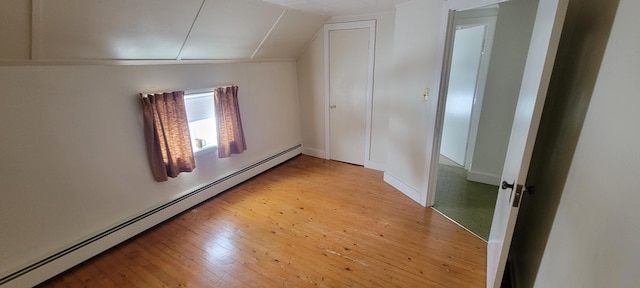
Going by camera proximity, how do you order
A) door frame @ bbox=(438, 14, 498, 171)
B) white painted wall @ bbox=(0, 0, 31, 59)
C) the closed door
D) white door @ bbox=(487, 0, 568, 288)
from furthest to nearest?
the closed door, door frame @ bbox=(438, 14, 498, 171), white painted wall @ bbox=(0, 0, 31, 59), white door @ bbox=(487, 0, 568, 288)

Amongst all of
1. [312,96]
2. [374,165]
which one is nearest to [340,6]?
[312,96]

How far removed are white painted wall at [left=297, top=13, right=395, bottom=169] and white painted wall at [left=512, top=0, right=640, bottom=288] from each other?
76.1 inches

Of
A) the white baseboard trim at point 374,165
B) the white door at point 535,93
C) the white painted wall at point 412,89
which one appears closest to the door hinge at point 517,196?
the white door at point 535,93

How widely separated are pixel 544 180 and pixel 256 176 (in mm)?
3089

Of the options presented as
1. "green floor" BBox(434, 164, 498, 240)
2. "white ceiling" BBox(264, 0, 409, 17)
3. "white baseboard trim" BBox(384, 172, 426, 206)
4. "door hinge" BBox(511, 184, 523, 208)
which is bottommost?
"green floor" BBox(434, 164, 498, 240)

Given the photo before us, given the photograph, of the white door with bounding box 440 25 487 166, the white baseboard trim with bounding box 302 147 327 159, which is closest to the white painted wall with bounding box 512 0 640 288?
the white door with bounding box 440 25 487 166

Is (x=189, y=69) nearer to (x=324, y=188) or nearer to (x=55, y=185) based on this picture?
(x=55, y=185)

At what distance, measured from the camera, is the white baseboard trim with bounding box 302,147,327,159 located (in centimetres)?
425

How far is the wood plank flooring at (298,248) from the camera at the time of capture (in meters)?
1.88

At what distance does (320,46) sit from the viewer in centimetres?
369

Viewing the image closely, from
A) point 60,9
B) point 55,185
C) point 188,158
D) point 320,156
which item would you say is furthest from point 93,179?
point 320,156

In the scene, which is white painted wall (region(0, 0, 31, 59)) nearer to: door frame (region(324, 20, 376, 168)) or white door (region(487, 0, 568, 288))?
white door (region(487, 0, 568, 288))

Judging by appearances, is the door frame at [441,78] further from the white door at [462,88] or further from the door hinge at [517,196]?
the door hinge at [517,196]

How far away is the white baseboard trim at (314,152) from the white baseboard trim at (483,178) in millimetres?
2088
